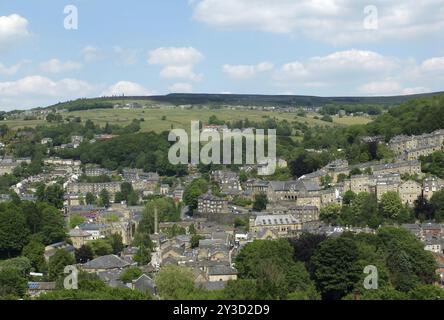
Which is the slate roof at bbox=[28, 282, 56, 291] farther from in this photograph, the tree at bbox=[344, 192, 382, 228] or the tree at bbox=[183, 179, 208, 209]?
the tree at bbox=[183, 179, 208, 209]

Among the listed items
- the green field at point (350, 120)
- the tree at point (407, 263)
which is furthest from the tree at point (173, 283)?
the green field at point (350, 120)

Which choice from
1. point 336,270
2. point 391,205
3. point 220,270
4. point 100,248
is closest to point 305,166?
point 391,205

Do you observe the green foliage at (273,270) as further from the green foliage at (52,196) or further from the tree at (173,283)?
the green foliage at (52,196)

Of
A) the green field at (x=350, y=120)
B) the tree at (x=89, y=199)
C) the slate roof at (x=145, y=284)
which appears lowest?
the tree at (x=89, y=199)

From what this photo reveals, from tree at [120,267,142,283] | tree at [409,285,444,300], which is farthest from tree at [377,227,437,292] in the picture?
tree at [120,267,142,283]
